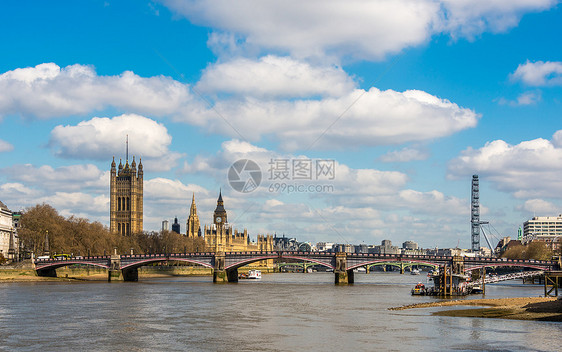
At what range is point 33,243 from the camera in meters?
140

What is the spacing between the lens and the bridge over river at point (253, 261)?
112m

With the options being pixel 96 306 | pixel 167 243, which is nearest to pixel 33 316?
pixel 96 306

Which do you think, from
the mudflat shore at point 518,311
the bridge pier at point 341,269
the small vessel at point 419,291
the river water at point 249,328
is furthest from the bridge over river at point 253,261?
the mudflat shore at point 518,311

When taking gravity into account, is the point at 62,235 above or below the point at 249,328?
above

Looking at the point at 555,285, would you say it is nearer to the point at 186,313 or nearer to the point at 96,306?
the point at 186,313

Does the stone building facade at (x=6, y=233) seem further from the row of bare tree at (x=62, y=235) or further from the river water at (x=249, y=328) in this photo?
the river water at (x=249, y=328)

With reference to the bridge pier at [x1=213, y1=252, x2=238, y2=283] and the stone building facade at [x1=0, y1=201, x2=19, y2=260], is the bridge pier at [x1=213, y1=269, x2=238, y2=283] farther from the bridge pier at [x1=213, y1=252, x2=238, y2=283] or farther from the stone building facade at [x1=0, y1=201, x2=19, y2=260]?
the stone building facade at [x1=0, y1=201, x2=19, y2=260]

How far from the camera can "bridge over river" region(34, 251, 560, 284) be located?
112m

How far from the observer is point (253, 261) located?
121m

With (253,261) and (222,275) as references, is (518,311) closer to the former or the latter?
(253,261)

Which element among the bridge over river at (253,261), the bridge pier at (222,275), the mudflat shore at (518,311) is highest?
the bridge over river at (253,261)

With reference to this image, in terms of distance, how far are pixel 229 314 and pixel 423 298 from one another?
88.3ft

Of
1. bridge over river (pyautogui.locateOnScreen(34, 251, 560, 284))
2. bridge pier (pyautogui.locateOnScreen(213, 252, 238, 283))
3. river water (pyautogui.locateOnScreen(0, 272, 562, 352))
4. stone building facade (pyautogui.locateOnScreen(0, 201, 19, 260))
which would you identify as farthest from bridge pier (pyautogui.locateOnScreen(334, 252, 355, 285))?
stone building facade (pyautogui.locateOnScreen(0, 201, 19, 260))

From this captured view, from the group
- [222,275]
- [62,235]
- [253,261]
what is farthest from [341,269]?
[62,235]
